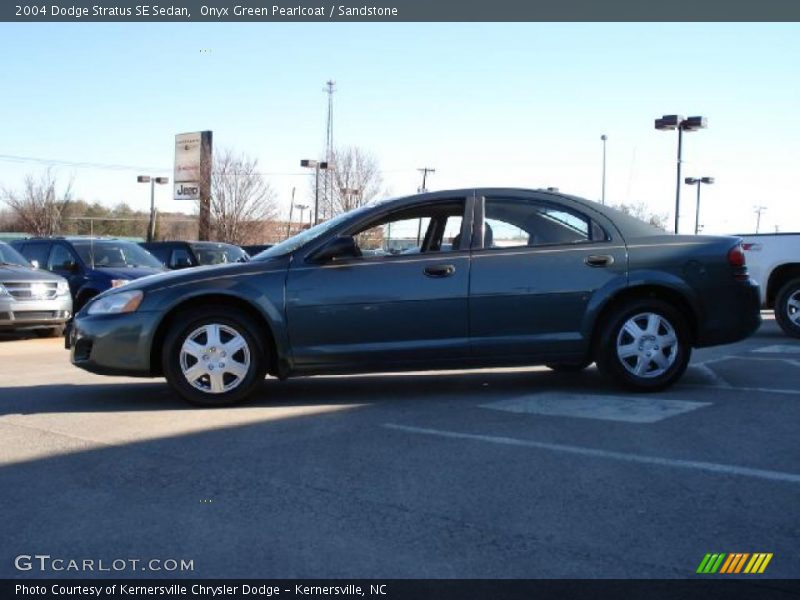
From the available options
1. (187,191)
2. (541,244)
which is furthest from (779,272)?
(187,191)

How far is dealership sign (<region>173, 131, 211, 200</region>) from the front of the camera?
42.2m

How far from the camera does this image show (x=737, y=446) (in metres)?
4.90

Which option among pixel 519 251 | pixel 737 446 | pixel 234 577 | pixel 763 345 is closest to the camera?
pixel 234 577

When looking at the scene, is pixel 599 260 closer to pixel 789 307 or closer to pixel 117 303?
pixel 117 303

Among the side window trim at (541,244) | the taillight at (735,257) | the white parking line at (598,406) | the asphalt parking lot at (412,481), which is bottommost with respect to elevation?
the asphalt parking lot at (412,481)

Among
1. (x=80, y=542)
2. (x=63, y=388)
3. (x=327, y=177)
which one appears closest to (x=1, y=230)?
(x=327, y=177)

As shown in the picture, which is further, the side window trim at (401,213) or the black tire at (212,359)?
the side window trim at (401,213)

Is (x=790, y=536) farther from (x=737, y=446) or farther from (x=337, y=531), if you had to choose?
(x=337, y=531)

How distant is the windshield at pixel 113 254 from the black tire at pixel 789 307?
10.1 meters

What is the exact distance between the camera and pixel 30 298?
12.5m

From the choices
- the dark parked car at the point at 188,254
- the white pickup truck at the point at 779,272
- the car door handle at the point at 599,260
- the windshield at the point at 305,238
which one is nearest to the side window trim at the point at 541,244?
the car door handle at the point at 599,260

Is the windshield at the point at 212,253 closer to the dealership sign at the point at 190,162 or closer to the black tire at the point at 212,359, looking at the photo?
the black tire at the point at 212,359

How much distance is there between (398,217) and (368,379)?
1.75 m

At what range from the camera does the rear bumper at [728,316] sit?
21.8 ft
